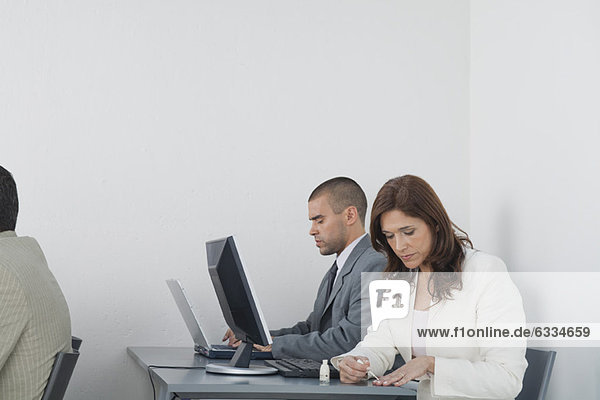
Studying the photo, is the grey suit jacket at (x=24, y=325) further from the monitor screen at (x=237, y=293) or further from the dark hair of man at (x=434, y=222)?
the dark hair of man at (x=434, y=222)

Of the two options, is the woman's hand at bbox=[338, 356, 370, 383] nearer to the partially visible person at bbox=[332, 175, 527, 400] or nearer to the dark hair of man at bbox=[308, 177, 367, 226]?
the partially visible person at bbox=[332, 175, 527, 400]

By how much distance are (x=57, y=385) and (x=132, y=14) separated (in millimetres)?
2122

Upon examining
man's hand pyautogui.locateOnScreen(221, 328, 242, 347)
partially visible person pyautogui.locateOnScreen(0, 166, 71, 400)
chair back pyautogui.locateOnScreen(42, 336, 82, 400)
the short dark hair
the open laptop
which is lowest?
man's hand pyautogui.locateOnScreen(221, 328, 242, 347)

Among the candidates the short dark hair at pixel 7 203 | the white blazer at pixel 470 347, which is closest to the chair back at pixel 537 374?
the white blazer at pixel 470 347

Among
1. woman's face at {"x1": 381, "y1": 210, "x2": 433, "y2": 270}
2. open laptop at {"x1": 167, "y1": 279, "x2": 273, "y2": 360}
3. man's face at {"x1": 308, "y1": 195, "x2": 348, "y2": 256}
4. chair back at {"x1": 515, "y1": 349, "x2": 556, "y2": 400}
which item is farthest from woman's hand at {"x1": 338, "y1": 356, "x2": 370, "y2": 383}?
man's face at {"x1": 308, "y1": 195, "x2": 348, "y2": 256}

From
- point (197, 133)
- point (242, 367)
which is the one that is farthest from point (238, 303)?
point (197, 133)

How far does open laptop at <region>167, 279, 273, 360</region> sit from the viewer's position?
3143 millimetres

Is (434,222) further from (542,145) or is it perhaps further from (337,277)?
(542,145)

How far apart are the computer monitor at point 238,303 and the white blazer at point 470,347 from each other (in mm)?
276

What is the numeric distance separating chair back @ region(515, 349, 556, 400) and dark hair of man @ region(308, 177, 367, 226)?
3.64 ft

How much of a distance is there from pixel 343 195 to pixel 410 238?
37.2 inches

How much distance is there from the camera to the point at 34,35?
372cm

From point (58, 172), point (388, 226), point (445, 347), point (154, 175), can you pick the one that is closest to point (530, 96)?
Result: point (388, 226)

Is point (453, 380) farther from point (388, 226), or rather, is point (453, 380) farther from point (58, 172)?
point (58, 172)
